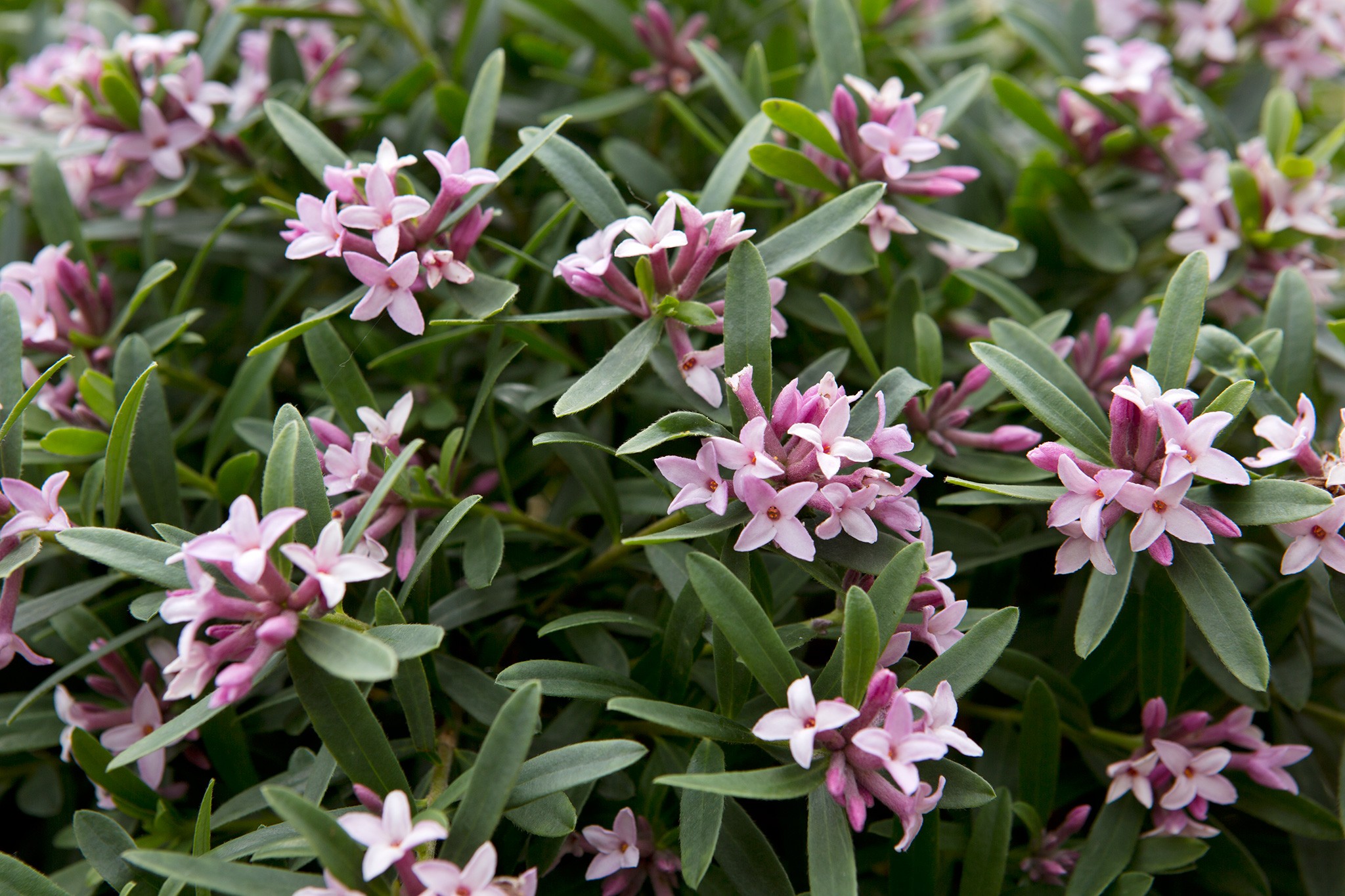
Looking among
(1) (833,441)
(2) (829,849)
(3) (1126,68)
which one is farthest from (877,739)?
(3) (1126,68)

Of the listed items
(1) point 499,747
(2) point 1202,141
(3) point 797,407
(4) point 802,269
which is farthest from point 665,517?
(2) point 1202,141

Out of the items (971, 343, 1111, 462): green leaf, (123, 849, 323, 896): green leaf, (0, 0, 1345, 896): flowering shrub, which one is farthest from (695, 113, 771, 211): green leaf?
(123, 849, 323, 896): green leaf

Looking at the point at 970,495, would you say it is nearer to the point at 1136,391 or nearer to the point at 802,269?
the point at 1136,391

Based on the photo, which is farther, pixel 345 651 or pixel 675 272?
pixel 675 272

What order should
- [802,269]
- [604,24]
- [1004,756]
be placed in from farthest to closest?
[604,24], [802,269], [1004,756]

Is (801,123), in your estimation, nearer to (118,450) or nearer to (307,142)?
(307,142)
